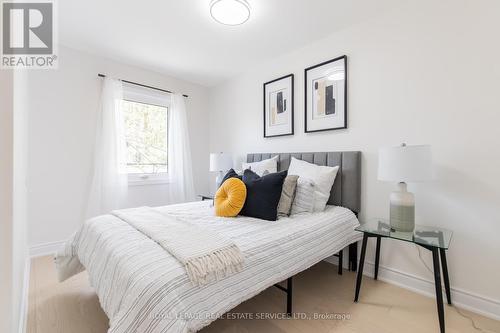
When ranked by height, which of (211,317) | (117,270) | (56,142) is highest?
(56,142)

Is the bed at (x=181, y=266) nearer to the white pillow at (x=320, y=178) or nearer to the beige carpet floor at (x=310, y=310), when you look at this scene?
the white pillow at (x=320, y=178)

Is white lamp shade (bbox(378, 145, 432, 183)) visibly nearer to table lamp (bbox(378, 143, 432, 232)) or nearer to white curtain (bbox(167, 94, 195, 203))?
table lamp (bbox(378, 143, 432, 232))

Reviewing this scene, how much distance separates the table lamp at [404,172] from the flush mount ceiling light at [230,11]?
162 cm

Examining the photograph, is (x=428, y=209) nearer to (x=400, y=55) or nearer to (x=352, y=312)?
(x=352, y=312)

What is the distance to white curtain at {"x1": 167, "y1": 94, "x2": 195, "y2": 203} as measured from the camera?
3543 mm

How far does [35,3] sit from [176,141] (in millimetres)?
2025

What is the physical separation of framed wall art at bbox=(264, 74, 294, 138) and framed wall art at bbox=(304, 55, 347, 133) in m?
0.23

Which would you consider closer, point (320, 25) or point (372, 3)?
point (372, 3)

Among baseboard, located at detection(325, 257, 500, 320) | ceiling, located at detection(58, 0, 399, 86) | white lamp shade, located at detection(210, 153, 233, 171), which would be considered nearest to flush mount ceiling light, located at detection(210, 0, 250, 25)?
ceiling, located at detection(58, 0, 399, 86)

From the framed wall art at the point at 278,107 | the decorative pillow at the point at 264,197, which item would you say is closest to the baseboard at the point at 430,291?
the decorative pillow at the point at 264,197

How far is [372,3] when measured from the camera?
195cm

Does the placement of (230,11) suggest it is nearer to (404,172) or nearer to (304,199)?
(304,199)

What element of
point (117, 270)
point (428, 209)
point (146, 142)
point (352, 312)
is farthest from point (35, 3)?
point (428, 209)

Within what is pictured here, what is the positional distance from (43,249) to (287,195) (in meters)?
2.79
